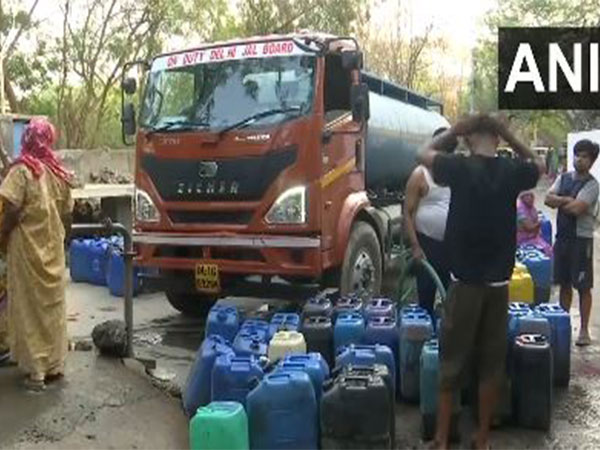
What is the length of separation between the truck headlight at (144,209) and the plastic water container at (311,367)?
3.01 metres

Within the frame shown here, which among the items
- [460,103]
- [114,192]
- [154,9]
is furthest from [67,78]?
[460,103]

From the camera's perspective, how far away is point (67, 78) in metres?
19.4

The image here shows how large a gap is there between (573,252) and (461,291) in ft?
9.70

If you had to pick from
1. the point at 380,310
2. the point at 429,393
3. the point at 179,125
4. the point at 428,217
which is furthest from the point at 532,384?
the point at 179,125

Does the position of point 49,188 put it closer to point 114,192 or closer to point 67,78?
point 114,192

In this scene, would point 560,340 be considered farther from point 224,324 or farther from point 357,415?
point 224,324

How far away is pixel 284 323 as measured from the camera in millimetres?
5523

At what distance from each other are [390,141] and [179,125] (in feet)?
10.6

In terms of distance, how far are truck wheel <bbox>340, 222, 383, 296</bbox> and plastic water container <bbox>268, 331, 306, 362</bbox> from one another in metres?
2.24

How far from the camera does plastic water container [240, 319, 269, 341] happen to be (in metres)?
5.31

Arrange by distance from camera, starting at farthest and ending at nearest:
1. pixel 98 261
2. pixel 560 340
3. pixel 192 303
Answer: pixel 98 261
pixel 192 303
pixel 560 340

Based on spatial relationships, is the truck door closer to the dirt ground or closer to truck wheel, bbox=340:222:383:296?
truck wheel, bbox=340:222:383:296

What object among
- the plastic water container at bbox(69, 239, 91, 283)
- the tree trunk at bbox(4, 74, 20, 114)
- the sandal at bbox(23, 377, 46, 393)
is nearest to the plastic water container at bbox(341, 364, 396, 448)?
the sandal at bbox(23, 377, 46, 393)

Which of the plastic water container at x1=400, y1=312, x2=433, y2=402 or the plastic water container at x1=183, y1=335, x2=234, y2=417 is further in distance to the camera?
the plastic water container at x1=400, y1=312, x2=433, y2=402
